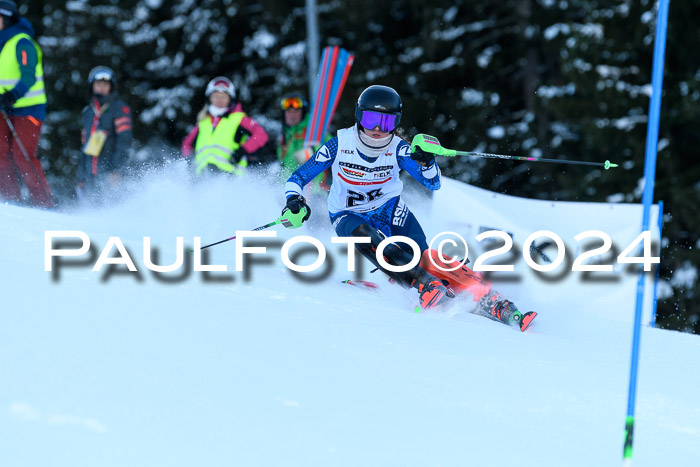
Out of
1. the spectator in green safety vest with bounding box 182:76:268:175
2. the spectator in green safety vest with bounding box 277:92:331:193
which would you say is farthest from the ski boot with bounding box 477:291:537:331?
the spectator in green safety vest with bounding box 277:92:331:193

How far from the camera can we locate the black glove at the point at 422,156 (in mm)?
5328

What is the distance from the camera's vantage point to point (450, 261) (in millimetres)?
5574

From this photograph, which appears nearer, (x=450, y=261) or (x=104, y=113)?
(x=450, y=261)

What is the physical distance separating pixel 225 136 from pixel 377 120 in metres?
2.63

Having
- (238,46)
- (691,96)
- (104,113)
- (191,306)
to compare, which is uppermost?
(238,46)

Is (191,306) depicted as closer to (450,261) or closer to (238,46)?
(450,261)

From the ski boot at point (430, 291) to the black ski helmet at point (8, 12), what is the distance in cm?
424

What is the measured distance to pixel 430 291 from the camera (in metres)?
5.20

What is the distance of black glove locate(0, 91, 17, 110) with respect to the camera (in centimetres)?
718

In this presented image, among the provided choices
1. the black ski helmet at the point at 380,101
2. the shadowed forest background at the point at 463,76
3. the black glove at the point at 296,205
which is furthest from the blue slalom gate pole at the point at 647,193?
the shadowed forest background at the point at 463,76

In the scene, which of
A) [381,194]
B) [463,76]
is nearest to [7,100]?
[381,194]

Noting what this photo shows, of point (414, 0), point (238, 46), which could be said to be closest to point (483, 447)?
point (414, 0)

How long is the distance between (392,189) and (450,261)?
0.61m

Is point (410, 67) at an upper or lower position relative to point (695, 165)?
upper
